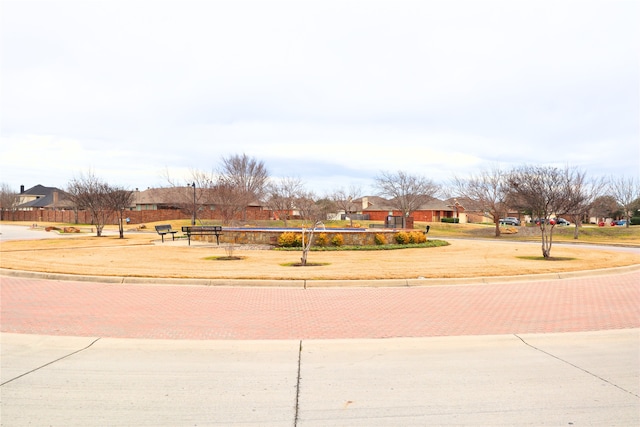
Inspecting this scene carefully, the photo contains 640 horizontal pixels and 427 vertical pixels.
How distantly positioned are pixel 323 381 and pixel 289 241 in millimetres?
16923

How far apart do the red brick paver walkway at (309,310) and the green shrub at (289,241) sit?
36.0ft

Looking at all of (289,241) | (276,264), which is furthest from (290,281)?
(289,241)

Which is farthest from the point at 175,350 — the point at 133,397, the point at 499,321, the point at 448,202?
the point at 448,202

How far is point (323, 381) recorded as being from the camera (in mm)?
5160

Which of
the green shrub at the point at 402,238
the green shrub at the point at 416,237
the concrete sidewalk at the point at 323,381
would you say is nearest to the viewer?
the concrete sidewalk at the point at 323,381

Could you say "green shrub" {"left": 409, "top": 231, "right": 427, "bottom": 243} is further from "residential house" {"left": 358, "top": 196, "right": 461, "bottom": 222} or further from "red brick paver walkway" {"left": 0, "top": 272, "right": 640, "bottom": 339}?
"residential house" {"left": 358, "top": 196, "right": 461, "bottom": 222}

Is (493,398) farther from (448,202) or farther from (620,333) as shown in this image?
(448,202)

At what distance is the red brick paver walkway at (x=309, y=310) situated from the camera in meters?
7.38

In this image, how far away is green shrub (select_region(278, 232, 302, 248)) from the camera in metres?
22.0

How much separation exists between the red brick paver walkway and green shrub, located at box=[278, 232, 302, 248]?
11.0m

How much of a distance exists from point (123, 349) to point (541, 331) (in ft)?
19.8

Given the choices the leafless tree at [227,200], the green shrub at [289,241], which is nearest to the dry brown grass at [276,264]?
the green shrub at [289,241]

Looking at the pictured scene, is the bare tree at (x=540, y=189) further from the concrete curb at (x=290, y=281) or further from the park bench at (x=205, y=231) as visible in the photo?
the park bench at (x=205, y=231)

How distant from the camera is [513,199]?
4356 centimetres
